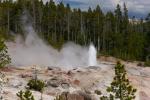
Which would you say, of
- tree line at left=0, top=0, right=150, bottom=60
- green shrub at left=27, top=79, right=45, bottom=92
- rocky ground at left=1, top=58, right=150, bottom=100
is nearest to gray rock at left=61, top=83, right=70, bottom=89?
rocky ground at left=1, top=58, right=150, bottom=100

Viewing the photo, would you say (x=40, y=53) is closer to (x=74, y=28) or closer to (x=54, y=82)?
(x=74, y=28)

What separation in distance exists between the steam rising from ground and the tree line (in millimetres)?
2687

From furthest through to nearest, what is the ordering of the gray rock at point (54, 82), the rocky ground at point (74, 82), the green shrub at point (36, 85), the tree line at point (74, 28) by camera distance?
the tree line at point (74, 28) → the gray rock at point (54, 82) → the green shrub at point (36, 85) → the rocky ground at point (74, 82)

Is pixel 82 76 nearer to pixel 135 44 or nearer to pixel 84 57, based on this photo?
pixel 84 57

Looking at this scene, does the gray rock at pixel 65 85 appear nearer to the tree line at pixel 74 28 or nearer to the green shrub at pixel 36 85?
the green shrub at pixel 36 85

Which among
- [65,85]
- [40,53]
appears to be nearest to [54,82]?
[65,85]

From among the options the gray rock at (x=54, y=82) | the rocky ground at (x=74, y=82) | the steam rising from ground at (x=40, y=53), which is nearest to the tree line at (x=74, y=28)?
the steam rising from ground at (x=40, y=53)

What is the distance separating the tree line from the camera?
117 m

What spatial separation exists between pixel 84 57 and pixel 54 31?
3744cm

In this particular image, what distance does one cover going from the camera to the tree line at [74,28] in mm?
117312

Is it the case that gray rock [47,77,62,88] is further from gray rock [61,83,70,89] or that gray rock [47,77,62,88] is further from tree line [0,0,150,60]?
tree line [0,0,150,60]

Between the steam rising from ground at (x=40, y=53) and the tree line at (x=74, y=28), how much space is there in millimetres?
2687

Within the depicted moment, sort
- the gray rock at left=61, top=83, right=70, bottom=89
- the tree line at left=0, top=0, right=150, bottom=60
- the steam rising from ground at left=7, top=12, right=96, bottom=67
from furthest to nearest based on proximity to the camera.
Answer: the tree line at left=0, top=0, right=150, bottom=60, the steam rising from ground at left=7, top=12, right=96, bottom=67, the gray rock at left=61, top=83, right=70, bottom=89

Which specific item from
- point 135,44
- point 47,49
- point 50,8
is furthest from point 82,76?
point 50,8
